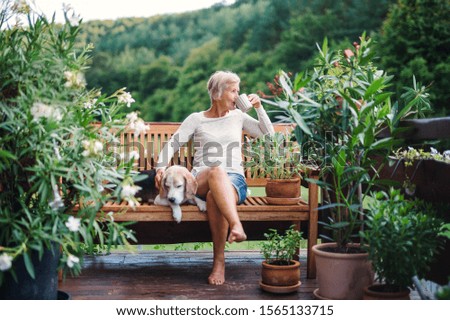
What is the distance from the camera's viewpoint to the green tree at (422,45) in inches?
244

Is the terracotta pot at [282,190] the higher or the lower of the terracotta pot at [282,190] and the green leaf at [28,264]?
the higher

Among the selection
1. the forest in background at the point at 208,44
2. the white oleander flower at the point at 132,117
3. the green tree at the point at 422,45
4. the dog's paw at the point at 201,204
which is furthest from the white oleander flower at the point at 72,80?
the forest in background at the point at 208,44

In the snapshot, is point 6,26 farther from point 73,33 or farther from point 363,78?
point 363,78

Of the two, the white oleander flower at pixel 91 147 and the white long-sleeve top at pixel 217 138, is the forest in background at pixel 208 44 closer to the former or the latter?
the white long-sleeve top at pixel 217 138

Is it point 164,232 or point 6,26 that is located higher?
point 6,26

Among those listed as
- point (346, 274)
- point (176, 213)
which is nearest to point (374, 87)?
point (346, 274)

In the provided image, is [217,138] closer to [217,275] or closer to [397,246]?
[217,275]

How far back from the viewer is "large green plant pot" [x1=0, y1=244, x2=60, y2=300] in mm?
2566

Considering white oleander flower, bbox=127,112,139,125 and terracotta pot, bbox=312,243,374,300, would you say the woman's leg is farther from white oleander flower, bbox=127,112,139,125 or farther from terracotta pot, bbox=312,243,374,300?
white oleander flower, bbox=127,112,139,125

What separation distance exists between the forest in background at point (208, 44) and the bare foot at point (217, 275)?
6.25m

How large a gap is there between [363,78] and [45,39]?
1570 millimetres
